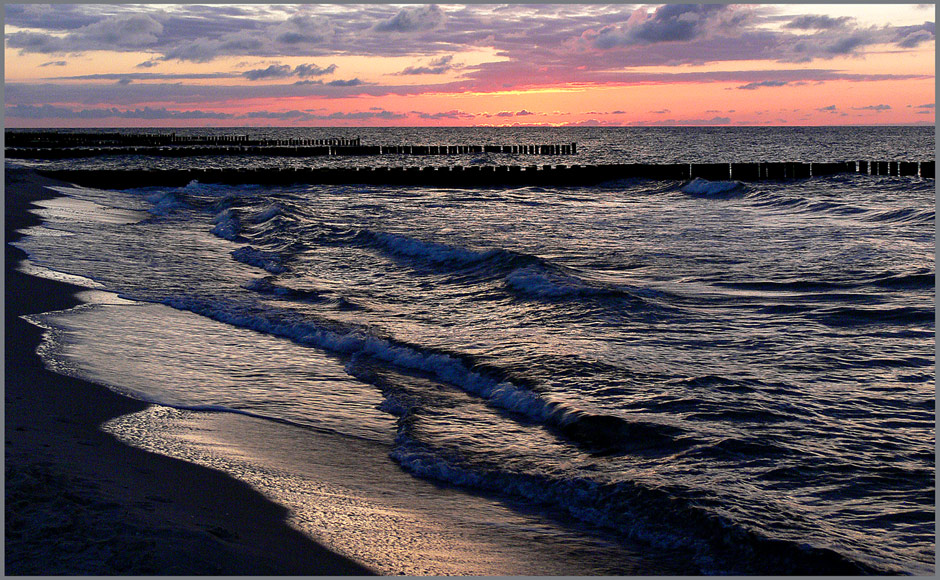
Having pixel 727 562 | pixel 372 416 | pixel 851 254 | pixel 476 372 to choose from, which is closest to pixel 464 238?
pixel 851 254

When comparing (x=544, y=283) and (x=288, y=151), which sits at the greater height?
(x=288, y=151)

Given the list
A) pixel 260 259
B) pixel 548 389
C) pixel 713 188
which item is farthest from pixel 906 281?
pixel 713 188

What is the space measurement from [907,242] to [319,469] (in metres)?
14.6

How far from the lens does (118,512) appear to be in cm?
436

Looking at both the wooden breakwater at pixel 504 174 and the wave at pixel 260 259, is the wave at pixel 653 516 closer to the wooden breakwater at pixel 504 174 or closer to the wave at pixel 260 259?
the wave at pixel 260 259

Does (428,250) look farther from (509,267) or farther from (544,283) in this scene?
(544,283)

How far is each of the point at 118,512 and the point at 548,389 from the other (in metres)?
4.10

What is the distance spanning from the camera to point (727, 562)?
4.45 metres

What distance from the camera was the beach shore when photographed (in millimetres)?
3920

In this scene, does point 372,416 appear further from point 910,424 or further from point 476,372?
point 910,424

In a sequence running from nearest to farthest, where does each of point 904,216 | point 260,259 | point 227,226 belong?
point 260,259, point 904,216, point 227,226

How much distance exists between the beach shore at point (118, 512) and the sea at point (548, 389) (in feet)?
0.87

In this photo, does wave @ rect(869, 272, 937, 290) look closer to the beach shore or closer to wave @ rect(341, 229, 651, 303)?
wave @ rect(341, 229, 651, 303)

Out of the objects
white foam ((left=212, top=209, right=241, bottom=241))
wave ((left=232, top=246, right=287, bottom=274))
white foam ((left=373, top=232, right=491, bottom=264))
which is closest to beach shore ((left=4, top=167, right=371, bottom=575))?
wave ((left=232, top=246, right=287, bottom=274))
